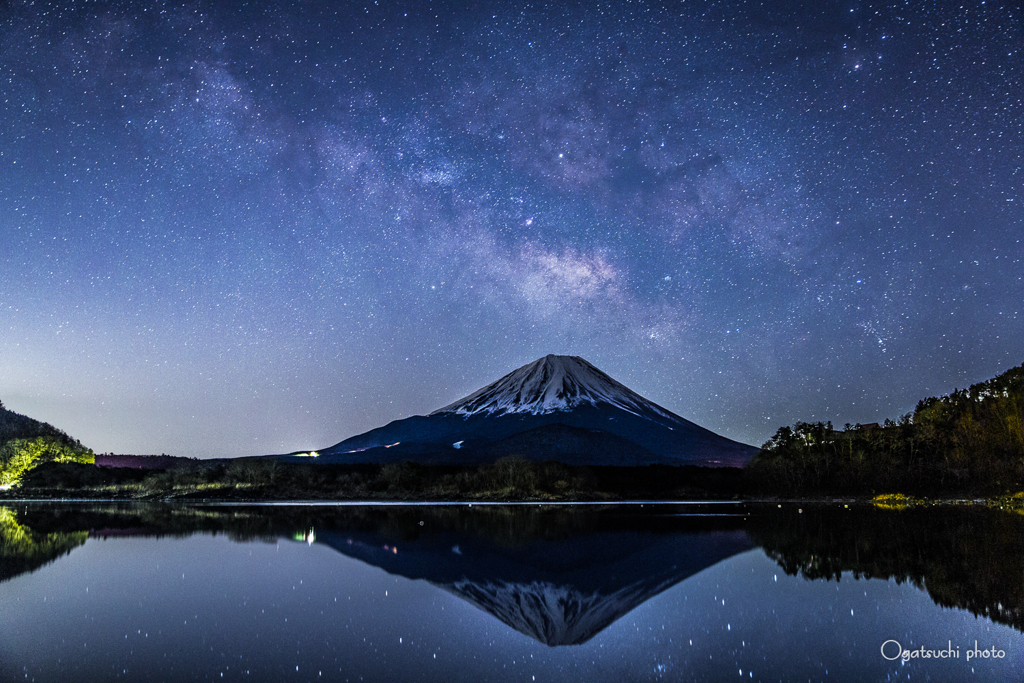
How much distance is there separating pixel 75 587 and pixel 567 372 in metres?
161

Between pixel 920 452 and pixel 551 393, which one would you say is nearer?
pixel 920 452

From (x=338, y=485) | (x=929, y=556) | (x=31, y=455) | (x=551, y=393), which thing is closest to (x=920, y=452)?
(x=338, y=485)

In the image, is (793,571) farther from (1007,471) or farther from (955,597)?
(1007,471)

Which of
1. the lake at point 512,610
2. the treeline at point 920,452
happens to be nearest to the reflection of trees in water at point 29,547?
the lake at point 512,610

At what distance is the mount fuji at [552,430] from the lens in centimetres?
12888

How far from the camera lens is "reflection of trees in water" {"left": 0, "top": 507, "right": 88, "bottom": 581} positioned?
44.8ft

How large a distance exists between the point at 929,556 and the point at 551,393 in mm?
145741

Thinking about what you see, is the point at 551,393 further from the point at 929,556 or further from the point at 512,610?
the point at 512,610

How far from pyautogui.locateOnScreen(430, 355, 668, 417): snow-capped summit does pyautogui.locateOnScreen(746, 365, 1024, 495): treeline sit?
73.7m

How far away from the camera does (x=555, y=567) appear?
1409 centimetres

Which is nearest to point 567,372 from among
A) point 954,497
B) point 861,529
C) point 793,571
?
point 954,497

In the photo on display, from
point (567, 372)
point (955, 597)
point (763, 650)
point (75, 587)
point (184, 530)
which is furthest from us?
point (567, 372)

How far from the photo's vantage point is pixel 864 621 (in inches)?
358

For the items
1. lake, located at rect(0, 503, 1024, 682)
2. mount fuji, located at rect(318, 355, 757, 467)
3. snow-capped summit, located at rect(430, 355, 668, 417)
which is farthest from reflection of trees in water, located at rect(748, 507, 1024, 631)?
snow-capped summit, located at rect(430, 355, 668, 417)
